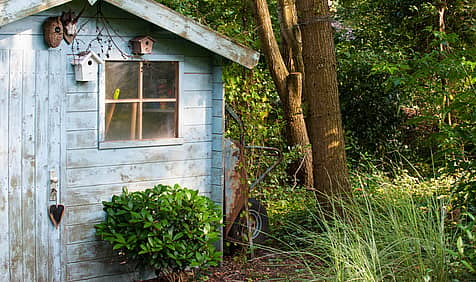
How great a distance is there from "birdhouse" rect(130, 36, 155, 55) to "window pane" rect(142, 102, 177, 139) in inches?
19.4

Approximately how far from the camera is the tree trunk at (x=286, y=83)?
933 centimetres

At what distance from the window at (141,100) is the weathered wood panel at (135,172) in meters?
0.28

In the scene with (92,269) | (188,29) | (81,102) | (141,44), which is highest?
(188,29)

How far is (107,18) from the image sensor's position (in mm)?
5840

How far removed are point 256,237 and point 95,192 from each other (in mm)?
2157

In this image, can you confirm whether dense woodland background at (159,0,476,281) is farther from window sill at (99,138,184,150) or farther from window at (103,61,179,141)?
window sill at (99,138,184,150)

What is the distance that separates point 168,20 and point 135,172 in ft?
4.75

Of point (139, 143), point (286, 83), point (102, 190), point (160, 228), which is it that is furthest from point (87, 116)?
point (286, 83)

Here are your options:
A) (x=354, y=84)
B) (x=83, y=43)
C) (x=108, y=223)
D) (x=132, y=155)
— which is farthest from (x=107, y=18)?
(x=354, y=84)

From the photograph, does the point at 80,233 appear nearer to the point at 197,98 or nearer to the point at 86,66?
the point at 86,66

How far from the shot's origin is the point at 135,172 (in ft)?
20.0

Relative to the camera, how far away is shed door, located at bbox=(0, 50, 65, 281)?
5.32 m

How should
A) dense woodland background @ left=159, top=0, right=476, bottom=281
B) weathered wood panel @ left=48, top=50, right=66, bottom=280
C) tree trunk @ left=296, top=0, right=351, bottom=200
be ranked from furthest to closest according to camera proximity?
tree trunk @ left=296, top=0, right=351, bottom=200 < weathered wood panel @ left=48, top=50, right=66, bottom=280 < dense woodland background @ left=159, top=0, right=476, bottom=281

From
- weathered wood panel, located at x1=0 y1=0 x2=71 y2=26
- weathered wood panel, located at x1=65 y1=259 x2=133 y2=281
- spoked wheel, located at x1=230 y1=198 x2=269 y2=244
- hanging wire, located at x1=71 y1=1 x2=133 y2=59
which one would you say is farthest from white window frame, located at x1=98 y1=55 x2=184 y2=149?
spoked wheel, located at x1=230 y1=198 x2=269 y2=244
